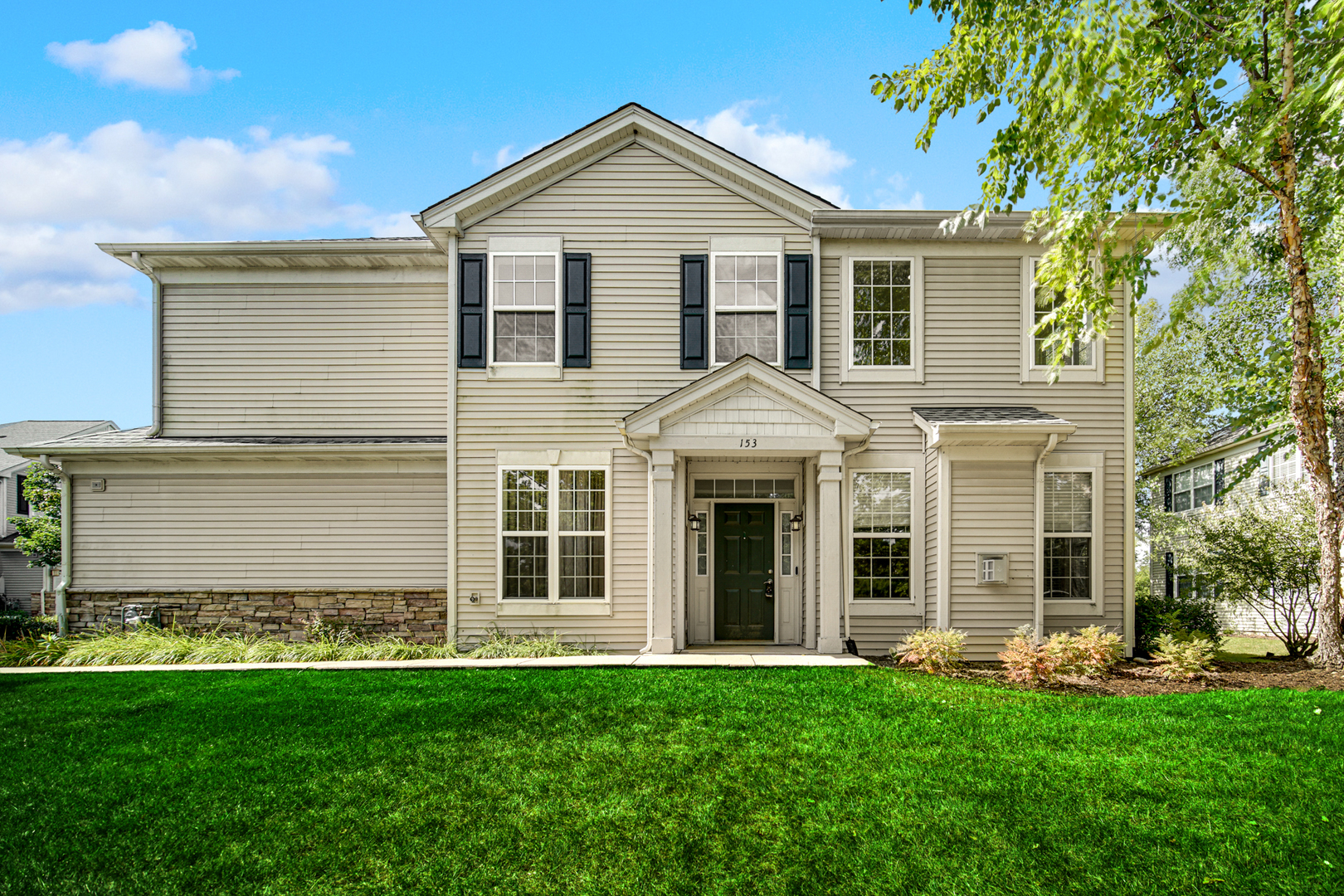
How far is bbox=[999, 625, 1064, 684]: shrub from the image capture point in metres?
8.57

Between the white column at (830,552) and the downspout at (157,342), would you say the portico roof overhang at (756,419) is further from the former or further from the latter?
the downspout at (157,342)

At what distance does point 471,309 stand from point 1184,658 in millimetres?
9514

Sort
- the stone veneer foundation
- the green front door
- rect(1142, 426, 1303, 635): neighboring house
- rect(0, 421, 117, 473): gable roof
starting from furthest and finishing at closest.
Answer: rect(0, 421, 117, 473): gable roof < rect(1142, 426, 1303, 635): neighboring house < the stone veneer foundation < the green front door

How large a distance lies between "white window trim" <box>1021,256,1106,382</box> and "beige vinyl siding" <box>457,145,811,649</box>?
2982mm

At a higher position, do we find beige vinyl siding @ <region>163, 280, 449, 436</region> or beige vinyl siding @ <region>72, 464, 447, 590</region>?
beige vinyl siding @ <region>163, 280, 449, 436</region>

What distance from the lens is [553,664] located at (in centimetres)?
895

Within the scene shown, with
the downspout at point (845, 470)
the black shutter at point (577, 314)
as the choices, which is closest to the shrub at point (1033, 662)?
the downspout at point (845, 470)

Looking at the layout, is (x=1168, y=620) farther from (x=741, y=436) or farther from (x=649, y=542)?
(x=649, y=542)

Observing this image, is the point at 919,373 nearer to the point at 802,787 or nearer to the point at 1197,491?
the point at 802,787

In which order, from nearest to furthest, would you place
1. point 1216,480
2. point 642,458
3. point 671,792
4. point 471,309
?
point 671,792 < point 642,458 < point 471,309 < point 1216,480

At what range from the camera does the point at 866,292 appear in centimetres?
1105

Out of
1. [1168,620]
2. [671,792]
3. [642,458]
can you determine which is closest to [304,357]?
[642,458]

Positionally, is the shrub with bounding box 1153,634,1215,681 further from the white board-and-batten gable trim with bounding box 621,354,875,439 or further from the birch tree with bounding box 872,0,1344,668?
the white board-and-batten gable trim with bounding box 621,354,875,439

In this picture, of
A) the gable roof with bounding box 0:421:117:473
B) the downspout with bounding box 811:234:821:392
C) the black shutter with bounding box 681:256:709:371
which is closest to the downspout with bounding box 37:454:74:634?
the black shutter with bounding box 681:256:709:371
